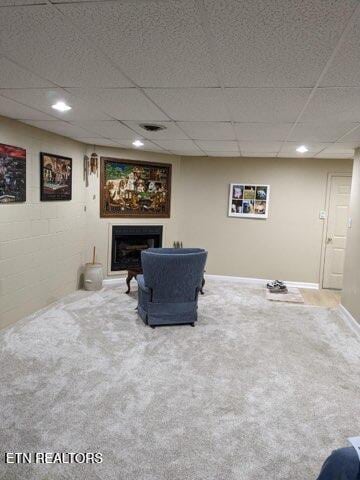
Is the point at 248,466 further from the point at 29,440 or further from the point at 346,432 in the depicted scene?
the point at 29,440

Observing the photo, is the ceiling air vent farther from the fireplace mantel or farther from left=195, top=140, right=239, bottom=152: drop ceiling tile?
the fireplace mantel

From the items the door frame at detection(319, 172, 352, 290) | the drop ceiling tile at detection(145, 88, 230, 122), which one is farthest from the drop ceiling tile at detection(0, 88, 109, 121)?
the door frame at detection(319, 172, 352, 290)

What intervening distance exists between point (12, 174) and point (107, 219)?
230 centimetres

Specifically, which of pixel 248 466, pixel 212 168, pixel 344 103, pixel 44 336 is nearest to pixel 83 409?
pixel 248 466

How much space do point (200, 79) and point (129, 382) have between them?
2.44 m

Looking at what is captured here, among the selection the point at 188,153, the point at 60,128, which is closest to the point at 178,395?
the point at 60,128

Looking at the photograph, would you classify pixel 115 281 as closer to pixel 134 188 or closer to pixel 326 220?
pixel 134 188

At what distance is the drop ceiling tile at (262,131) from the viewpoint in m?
3.72

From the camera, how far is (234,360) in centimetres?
356

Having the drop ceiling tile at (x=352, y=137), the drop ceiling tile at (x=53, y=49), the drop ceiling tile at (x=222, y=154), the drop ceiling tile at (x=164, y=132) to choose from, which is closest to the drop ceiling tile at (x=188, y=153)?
the drop ceiling tile at (x=222, y=154)

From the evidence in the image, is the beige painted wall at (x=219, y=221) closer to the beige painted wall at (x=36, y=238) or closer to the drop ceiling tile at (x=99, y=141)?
the beige painted wall at (x=36, y=238)

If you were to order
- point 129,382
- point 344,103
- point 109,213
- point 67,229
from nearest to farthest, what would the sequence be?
point 344,103 → point 129,382 → point 67,229 → point 109,213

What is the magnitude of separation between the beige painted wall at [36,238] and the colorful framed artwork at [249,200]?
281 centimetres

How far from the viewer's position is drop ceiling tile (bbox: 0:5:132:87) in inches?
63.4
